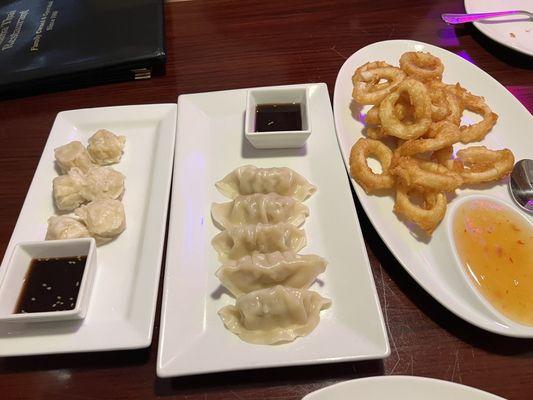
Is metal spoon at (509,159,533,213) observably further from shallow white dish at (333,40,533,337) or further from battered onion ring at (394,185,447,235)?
battered onion ring at (394,185,447,235)

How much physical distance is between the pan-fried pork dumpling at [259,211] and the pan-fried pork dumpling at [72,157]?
2.56 feet

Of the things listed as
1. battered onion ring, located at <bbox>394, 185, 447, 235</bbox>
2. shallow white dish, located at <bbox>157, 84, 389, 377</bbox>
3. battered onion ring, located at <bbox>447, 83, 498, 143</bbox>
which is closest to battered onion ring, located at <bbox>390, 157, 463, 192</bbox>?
battered onion ring, located at <bbox>394, 185, 447, 235</bbox>

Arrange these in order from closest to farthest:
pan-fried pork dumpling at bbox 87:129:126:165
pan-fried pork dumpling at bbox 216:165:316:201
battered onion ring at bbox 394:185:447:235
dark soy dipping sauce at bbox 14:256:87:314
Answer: dark soy dipping sauce at bbox 14:256:87:314
battered onion ring at bbox 394:185:447:235
pan-fried pork dumpling at bbox 216:165:316:201
pan-fried pork dumpling at bbox 87:129:126:165

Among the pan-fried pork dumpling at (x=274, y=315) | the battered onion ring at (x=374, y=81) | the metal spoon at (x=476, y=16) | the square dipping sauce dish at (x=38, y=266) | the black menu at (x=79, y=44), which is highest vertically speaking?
the black menu at (x=79, y=44)

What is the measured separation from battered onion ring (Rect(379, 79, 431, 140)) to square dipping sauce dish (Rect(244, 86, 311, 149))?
0.42 meters

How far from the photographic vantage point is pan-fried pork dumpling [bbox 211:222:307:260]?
1.91m

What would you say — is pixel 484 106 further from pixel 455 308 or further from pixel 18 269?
pixel 18 269

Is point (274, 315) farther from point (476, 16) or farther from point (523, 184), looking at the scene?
point (476, 16)

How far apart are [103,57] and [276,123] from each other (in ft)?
4.21

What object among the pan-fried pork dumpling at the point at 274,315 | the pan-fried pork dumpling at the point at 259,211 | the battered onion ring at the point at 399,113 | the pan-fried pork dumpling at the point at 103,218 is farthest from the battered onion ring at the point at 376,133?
the pan-fried pork dumpling at the point at 103,218

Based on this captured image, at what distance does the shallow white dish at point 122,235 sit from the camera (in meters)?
1.60

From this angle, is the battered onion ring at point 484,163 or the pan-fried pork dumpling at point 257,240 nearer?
the pan-fried pork dumpling at point 257,240

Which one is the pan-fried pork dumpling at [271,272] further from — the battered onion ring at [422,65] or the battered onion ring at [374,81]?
the battered onion ring at [422,65]

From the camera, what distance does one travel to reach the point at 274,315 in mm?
1660
